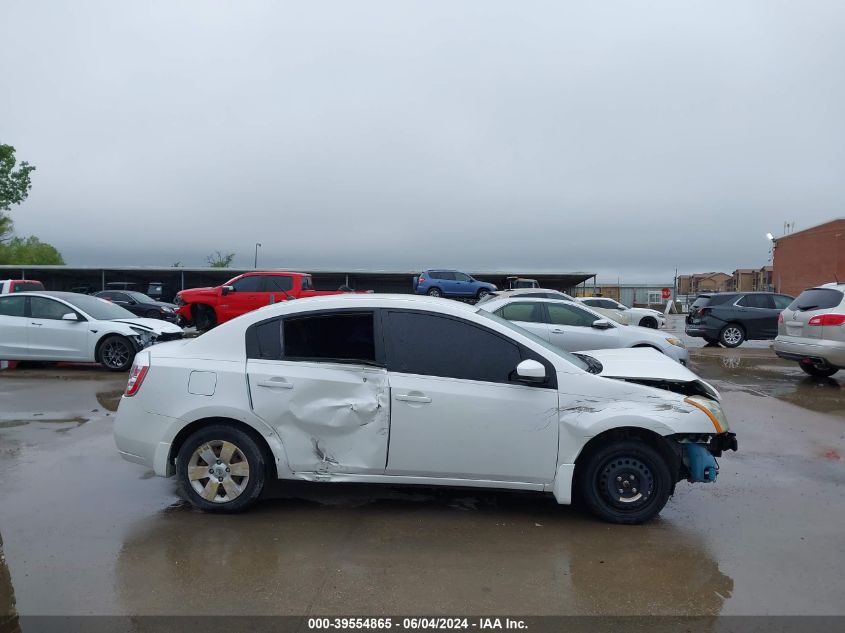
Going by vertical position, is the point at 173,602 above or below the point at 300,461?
below

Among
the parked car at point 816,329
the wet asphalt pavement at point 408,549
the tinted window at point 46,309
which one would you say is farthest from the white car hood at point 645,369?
the tinted window at point 46,309

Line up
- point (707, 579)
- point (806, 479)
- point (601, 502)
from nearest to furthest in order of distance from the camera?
point (707, 579) → point (601, 502) → point (806, 479)

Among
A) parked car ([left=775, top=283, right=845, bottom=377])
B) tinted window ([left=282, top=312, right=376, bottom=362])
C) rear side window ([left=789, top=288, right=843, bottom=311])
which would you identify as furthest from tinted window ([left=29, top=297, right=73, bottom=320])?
rear side window ([left=789, top=288, right=843, bottom=311])

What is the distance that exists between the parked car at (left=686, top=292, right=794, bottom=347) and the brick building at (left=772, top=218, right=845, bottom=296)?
95.8ft

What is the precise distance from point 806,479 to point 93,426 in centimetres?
759

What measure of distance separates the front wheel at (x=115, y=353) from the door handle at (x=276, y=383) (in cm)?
771

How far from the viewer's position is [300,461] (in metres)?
4.46

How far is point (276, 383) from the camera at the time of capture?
446 centimetres

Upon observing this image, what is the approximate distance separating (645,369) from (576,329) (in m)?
5.86

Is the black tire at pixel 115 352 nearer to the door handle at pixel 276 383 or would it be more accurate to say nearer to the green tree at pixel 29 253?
the door handle at pixel 276 383

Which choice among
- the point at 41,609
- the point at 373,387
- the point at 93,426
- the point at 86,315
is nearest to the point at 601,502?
the point at 373,387

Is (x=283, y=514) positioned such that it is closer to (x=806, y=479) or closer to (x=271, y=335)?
(x=271, y=335)

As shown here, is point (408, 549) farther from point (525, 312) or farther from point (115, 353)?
point (115, 353)

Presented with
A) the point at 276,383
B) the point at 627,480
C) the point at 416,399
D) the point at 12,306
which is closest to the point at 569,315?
the point at 627,480
